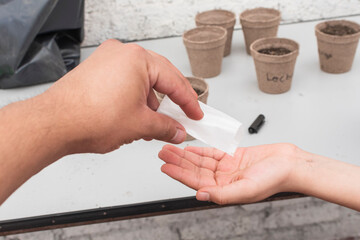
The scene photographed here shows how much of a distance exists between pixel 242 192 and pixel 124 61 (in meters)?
0.34

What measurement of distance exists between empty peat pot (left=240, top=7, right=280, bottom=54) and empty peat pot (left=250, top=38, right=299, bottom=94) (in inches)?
4.8

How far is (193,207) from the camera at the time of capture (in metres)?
0.85

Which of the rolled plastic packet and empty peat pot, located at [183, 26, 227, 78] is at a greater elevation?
the rolled plastic packet

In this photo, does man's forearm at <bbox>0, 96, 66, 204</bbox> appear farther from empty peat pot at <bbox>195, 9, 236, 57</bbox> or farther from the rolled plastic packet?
empty peat pot at <bbox>195, 9, 236, 57</bbox>

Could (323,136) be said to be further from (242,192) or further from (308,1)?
(308,1)

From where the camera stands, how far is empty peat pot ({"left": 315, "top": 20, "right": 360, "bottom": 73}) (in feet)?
3.83

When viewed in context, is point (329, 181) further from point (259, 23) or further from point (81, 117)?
point (259, 23)

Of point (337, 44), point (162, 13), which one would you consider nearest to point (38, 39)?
point (162, 13)

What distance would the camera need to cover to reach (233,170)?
84 centimetres

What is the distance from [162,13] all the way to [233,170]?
0.95 metres

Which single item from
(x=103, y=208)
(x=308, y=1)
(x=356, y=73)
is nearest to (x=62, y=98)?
(x=103, y=208)

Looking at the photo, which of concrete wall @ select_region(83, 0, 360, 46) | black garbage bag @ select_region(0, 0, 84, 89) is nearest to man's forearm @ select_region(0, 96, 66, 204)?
black garbage bag @ select_region(0, 0, 84, 89)

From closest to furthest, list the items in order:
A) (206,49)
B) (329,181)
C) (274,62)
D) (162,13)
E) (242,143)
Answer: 1. (329,181)
2. (242,143)
3. (274,62)
4. (206,49)
5. (162,13)

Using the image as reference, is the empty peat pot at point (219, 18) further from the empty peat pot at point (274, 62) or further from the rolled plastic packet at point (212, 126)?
the rolled plastic packet at point (212, 126)
